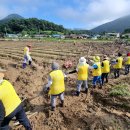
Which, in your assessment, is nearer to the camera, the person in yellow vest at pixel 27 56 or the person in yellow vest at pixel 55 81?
the person in yellow vest at pixel 55 81

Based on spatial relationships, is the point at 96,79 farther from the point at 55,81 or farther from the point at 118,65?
the point at 55,81

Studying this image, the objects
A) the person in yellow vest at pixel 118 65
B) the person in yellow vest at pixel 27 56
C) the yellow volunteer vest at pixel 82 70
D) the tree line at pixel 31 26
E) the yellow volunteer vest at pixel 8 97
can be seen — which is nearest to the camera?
the yellow volunteer vest at pixel 8 97

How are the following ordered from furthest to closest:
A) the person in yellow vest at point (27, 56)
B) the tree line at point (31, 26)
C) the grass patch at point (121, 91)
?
the tree line at point (31, 26)
the person in yellow vest at point (27, 56)
the grass patch at point (121, 91)

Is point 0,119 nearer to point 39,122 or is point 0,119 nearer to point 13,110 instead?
point 13,110

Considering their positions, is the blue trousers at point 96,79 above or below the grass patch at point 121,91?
above

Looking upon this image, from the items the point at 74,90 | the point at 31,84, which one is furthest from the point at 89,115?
the point at 31,84

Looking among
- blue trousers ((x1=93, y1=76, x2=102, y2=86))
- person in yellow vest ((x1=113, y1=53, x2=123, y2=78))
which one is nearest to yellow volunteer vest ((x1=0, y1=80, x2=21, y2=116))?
blue trousers ((x1=93, y1=76, x2=102, y2=86))

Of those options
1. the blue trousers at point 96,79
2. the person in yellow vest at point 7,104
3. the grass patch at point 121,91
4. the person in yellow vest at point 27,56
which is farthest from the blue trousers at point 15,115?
the person in yellow vest at point 27,56

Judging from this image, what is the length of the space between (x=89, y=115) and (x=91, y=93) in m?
2.21

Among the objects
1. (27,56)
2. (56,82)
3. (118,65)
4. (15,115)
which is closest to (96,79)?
(118,65)

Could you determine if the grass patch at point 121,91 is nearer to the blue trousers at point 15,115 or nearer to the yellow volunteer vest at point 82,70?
the yellow volunteer vest at point 82,70

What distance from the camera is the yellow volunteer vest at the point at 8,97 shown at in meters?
4.97

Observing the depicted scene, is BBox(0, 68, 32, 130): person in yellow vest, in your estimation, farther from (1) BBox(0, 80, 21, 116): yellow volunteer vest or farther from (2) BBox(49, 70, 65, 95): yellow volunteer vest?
(2) BBox(49, 70, 65, 95): yellow volunteer vest

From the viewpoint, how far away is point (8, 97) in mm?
5074
